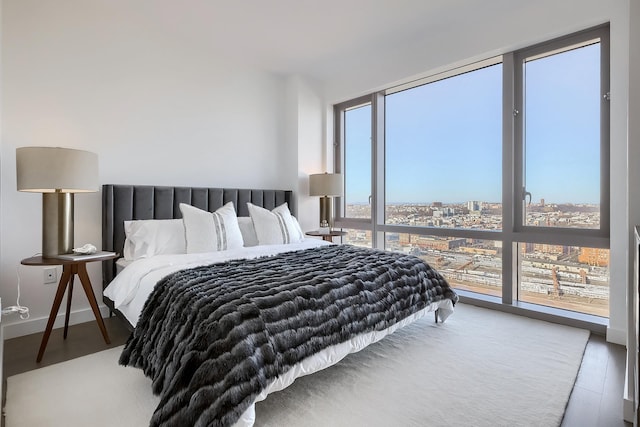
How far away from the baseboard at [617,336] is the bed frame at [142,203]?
354cm

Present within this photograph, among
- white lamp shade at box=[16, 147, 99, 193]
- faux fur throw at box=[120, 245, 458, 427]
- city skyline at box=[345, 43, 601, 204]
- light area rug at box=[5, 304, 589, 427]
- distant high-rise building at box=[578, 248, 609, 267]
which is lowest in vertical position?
light area rug at box=[5, 304, 589, 427]

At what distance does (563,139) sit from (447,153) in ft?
3.54

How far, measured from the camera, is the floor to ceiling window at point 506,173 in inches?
107

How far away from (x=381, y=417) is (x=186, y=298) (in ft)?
3.73

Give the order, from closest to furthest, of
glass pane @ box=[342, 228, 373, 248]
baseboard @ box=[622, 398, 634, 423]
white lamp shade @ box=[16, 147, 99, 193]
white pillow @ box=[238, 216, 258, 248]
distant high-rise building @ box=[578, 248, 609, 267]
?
baseboard @ box=[622, 398, 634, 423] → white lamp shade @ box=[16, 147, 99, 193] → distant high-rise building @ box=[578, 248, 609, 267] → white pillow @ box=[238, 216, 258, 248] → glass pane @ box=[342, 228, 373, 248]

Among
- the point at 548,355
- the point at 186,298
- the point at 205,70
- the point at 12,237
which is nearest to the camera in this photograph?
the point at 186,298

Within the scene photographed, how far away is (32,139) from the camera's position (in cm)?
265

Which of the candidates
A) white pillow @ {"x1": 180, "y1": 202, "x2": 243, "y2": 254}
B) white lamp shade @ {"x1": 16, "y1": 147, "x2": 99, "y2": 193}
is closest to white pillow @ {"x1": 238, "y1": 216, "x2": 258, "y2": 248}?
white pillow @ {"x1": 180, "y1": 202, "x2": 243, "y2": 254}

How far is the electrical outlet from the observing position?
2.73m

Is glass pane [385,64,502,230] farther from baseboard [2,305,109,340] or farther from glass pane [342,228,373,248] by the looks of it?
baseboard [2,305,109,340]

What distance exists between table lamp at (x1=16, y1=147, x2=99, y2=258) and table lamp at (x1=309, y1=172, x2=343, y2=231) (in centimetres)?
243

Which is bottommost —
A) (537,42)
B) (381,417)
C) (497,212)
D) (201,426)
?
(381,417)

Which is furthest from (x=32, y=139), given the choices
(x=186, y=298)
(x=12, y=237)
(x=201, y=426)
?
(x=201, y=426)

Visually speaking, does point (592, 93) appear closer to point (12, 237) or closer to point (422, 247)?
point (422, 247)
